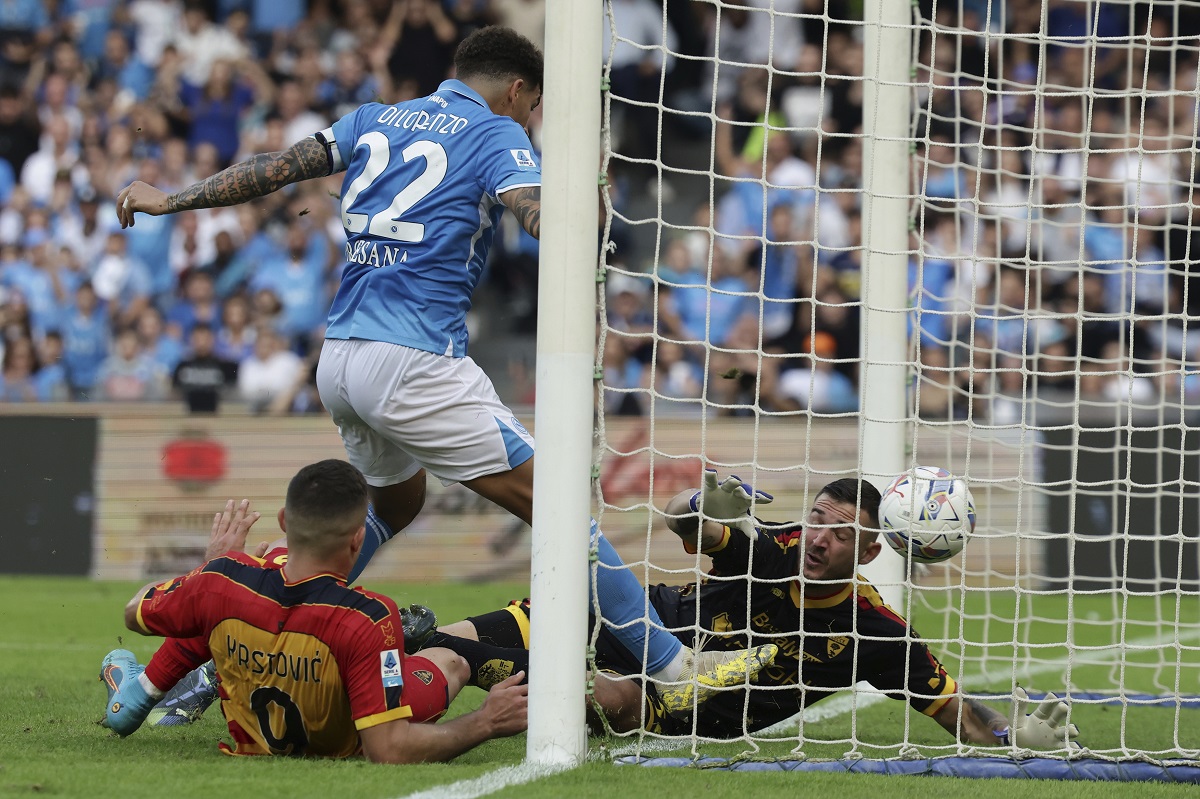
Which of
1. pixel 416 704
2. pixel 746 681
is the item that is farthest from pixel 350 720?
pixel 746 681

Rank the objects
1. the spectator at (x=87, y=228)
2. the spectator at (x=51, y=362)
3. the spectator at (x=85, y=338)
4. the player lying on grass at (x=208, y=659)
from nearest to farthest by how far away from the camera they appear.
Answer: the player lying on grass at (x=208, y=659) < the spectator at (x=51, y=362) < the spectator at (x=85, y=338) < the spectator at (x=87, y=228)

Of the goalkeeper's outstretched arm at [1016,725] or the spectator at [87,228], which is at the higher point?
the spectator at [87,228]

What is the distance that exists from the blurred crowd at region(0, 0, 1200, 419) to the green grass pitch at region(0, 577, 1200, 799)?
4785mm

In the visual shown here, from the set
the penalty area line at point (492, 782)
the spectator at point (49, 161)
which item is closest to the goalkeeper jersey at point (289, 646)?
the penalty area line at point (492, 782)

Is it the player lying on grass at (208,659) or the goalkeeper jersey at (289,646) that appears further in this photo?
the player lying on grass at (208,659)

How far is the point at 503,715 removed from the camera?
3.95 metres

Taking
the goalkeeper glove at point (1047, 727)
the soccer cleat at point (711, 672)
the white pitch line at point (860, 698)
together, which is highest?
the soccer cleat at point (711, 672)

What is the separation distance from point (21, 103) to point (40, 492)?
5514 millimetres

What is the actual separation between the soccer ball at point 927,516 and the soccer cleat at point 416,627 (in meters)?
1.54

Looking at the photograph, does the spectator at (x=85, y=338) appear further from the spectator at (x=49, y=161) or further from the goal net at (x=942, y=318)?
the goal net at (x=942, y=318)

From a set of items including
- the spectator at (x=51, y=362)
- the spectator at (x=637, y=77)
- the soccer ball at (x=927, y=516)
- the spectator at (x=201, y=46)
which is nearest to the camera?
the soccer ball at (x=927, y=516)

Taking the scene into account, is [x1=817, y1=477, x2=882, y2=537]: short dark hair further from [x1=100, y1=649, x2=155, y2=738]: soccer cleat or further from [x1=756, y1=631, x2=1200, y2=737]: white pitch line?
[x1=100, y1=649, x2=155, y2=738]: soccer cleat

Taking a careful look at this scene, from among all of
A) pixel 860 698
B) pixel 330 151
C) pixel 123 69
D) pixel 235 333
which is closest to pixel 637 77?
pixel 235 333

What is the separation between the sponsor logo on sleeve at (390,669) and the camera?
3.77 m
